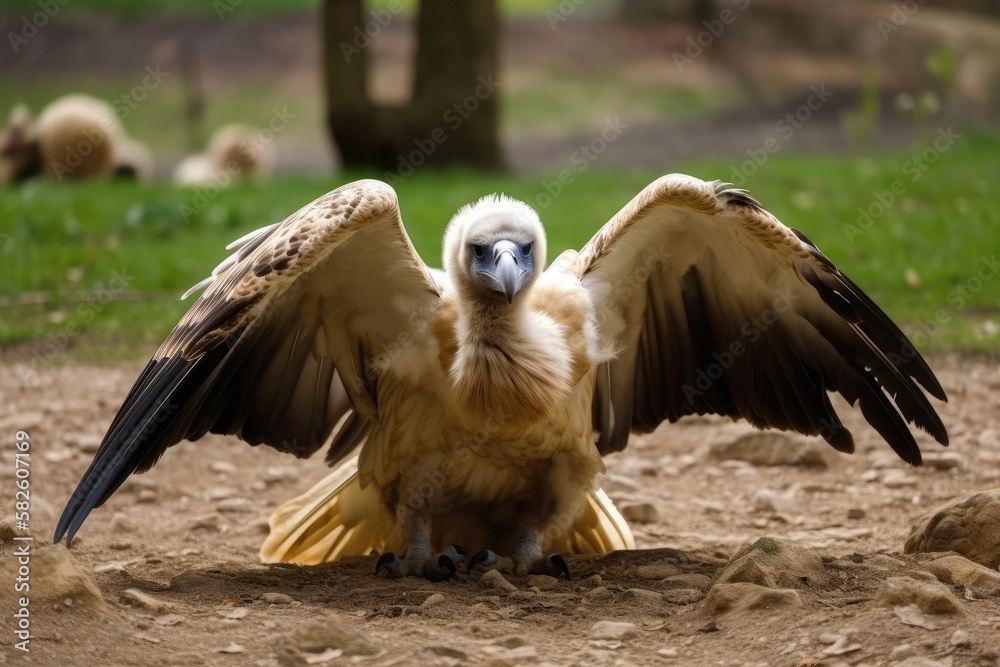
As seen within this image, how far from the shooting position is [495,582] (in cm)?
483

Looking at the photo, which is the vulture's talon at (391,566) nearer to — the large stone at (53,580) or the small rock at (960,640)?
the large stone at (53,580)

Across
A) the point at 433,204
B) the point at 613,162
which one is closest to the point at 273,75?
the point at 613,162

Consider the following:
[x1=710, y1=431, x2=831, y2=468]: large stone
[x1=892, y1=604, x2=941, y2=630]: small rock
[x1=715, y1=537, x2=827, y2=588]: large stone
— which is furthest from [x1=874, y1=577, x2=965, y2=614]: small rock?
[x1=710, y1=431, x2=831, y2=468]: large stone

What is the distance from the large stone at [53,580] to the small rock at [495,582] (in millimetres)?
1443

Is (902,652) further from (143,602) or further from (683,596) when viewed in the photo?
(143,602)

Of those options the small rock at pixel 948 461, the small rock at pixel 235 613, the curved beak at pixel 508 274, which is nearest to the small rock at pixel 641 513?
the small rock at pixel 948 461

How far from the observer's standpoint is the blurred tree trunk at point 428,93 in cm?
1449

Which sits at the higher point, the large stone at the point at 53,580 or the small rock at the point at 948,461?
the large stone at the point at 53,580

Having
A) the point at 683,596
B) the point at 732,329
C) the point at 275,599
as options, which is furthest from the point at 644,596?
the point at 732,329

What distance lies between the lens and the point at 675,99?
890 inches

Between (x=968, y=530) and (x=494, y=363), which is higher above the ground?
(x=494, y=363)

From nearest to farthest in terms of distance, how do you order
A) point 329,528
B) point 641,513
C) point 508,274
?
point 508,274 → point 329,528 → point 641,513

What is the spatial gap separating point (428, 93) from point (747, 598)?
11.3 meters

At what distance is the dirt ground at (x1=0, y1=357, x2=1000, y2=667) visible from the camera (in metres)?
3.86
